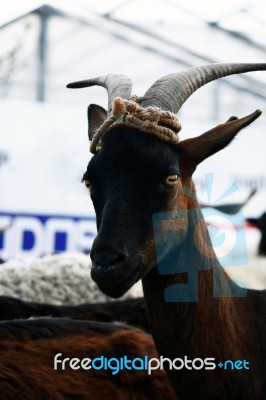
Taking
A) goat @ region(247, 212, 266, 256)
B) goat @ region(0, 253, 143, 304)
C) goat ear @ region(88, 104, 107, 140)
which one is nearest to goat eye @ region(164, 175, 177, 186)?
goat ear @ region(88, 104, 107, 140)

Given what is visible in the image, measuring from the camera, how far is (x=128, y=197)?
2850mm

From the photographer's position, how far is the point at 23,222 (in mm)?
10992

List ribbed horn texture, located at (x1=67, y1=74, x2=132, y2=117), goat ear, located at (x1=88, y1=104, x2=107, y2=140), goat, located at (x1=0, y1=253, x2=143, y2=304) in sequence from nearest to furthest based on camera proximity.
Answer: ribbed horn texture, located at (x1=67, y1=74, x2=132, y2=117) < goat ear, located at (x1=88, y1=104, x2=107, y2=140) < goat, located at (x1=0, y1=253, x2=143, y2=304)

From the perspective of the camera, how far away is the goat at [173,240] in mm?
2857

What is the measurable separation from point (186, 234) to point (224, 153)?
30.3 ft

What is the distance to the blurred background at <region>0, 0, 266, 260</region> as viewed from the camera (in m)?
11.1

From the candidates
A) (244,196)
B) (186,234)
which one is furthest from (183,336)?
(244,196)

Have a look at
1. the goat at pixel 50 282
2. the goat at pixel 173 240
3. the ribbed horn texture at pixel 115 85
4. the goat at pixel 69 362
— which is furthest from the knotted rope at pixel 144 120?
the goat at pixel 50 282

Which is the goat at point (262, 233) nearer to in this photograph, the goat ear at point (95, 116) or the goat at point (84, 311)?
the goat at point (84, 311)

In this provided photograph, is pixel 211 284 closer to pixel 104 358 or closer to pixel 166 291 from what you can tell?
pixel 166 291

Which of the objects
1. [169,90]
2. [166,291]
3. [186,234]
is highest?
[169,90]

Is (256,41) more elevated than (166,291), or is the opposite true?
(256,41)

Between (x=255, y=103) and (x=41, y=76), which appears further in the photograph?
(x=255, y=103)

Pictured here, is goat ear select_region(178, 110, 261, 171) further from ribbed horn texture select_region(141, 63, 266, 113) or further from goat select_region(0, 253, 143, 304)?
goat select_region(0, 253, 143, 304)
